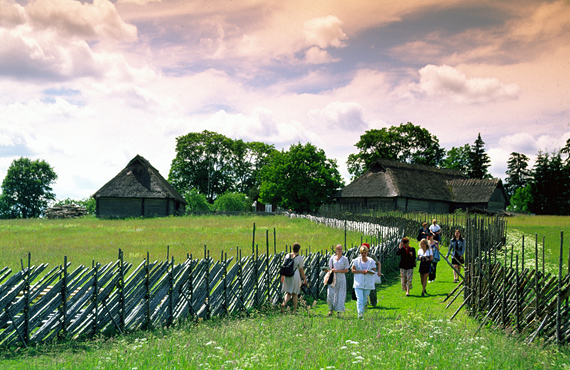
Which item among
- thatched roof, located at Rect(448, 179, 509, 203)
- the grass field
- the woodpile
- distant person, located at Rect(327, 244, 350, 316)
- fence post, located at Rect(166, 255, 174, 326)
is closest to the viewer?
fence post, located at Rect(166, 255, 174, 326)

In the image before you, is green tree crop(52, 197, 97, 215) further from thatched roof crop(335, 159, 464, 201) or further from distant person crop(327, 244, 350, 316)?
distant person crop(327, 244, 350, 316)

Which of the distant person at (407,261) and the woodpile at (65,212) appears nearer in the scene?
the distant person at (407,261)

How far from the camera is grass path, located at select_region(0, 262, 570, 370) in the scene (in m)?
5.77

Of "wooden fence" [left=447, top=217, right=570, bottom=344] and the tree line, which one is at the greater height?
the tree line

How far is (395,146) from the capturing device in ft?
199

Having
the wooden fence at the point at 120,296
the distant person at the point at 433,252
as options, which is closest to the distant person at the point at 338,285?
the wooden fence at the point at 120,296

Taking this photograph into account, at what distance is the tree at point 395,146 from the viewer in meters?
60.0

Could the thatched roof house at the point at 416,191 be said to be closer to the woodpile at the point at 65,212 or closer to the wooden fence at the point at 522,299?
the woodpile at the point at 65,212

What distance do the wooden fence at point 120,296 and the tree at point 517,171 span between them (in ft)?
240

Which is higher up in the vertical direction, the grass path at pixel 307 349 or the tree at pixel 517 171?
the tree at pixel 517 171

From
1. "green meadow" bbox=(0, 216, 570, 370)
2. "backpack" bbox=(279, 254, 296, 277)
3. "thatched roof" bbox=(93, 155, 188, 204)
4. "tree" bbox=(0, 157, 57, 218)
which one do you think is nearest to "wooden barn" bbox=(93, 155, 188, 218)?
"thatched roof" bbox=(93, 155, 188, 204)

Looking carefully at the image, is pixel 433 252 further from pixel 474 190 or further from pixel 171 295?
pixel 474 190

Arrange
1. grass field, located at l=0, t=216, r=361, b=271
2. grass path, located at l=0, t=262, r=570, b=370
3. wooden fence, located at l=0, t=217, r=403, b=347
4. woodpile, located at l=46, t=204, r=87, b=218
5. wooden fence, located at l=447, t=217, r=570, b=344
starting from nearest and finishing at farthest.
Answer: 1. grass path, located at l=0, t=262, r=570, b=370
2. wooden fence, located at l=447, t=217, r=570, b=344
3. wooden fence, located at l=0, t=217, r=403, b=347
4. grass field, located at l=0, t=216, r=361, b=271
5. woodpile, located at l=46, t=204, r=87, b=218

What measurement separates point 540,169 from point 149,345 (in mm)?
63887
